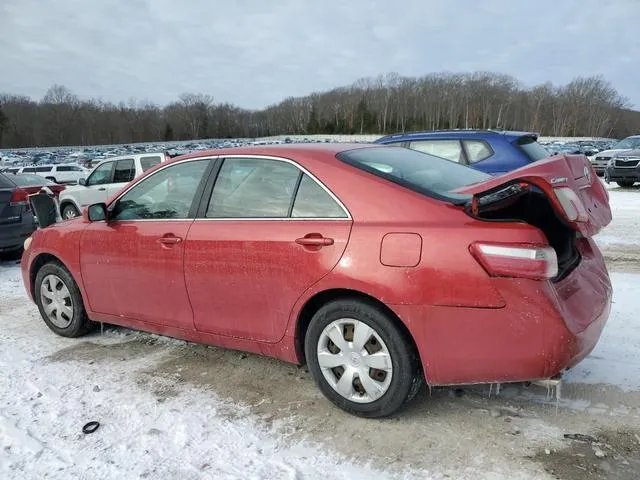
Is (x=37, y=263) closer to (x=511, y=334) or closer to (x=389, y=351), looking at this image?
(x=389, y=351)

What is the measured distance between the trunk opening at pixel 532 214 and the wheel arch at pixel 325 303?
68 centimetres

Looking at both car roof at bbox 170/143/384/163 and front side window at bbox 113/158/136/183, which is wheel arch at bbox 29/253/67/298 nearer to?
car roof at bbox 170/143/384/163

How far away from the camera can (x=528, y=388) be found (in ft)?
10.8

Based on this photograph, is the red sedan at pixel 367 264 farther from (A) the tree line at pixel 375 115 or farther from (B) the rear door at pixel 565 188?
(A) the tree line at pixel 375 115

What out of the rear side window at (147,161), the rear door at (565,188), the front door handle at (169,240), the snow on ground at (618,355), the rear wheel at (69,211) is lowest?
the rear wheel at (69,211)

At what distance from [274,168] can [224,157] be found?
1.55 ft

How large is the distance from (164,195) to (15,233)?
5.26m

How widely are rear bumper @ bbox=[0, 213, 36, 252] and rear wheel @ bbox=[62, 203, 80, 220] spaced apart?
5520mm

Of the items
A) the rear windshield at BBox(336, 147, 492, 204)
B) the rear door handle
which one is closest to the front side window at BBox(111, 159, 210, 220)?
the rear door handle

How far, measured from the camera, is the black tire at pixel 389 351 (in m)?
2.79

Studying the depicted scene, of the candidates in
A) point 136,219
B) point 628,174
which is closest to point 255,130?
point 628,174

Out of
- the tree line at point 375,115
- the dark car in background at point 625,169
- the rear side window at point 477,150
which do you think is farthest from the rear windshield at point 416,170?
the tree line at point 375,115

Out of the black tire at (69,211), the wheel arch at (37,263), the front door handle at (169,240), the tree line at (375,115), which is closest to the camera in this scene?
the front door handle at (169,240)

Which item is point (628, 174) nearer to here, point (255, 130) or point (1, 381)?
point (1, 381)
